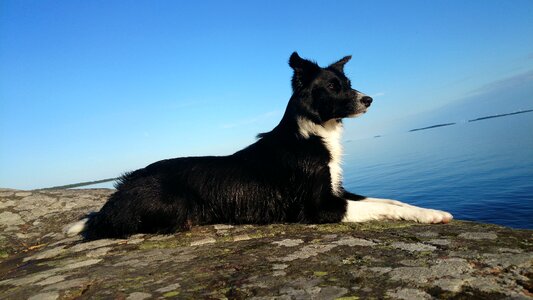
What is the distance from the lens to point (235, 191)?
15.5 feet

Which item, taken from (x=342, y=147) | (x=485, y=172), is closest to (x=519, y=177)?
(x=485, y=172)

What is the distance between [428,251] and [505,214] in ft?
26.1

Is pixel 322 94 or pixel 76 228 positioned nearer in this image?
pixel 76 228

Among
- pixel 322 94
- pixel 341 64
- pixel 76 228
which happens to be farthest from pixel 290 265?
pixel 341 64

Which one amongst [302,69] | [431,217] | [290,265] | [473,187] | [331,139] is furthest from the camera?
[473,187]

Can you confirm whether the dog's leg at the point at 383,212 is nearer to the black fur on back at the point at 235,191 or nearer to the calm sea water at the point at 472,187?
the black fur on back at the point at 235,191

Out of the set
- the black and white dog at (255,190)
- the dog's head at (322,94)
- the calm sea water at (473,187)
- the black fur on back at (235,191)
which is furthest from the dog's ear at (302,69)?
the calm sea water at (473,187)

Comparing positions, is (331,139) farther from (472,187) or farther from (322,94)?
(472,187)

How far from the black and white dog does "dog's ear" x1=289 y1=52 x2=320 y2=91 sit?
0.46 metres

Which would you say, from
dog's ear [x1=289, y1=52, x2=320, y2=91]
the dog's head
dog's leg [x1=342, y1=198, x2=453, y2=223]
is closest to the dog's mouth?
the dog's head

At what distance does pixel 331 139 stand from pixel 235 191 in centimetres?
168

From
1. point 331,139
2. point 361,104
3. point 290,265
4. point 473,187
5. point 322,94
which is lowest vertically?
point 473,187

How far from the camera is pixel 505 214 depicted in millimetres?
8672

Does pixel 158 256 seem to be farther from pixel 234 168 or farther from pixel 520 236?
pixel 520 236
